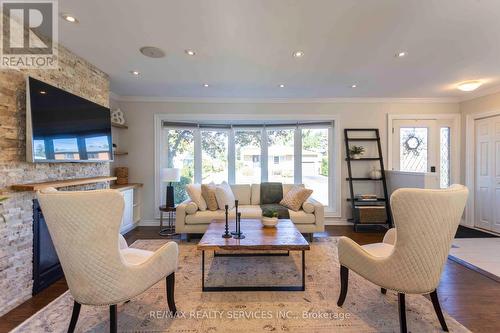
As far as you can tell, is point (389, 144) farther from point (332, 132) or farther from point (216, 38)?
point (216, 38)

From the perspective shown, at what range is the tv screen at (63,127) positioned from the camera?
7.10 ft

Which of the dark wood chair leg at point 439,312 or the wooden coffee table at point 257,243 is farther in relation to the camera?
the wooden coffee table at point 257,243

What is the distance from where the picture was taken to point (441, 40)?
8.10ft

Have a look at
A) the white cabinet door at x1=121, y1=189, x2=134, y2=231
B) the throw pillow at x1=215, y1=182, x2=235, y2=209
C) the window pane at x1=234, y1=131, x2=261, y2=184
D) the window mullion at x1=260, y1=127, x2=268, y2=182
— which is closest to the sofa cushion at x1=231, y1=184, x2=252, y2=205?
the throw pillow at x1=215, y1=182, x2=235, y2=209

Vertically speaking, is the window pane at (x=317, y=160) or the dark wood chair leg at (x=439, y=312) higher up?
the window pane at (x=317, y=160)

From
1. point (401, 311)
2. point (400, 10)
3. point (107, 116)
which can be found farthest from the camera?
point (107, 116)

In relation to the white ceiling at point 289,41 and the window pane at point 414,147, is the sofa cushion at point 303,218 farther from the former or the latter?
the window pane at point 414,147

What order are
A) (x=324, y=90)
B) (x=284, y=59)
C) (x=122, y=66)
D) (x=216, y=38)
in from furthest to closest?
1. (x=324, y=90)
2. (x=122, y=66)
3. (x=284, y=59)
4. (x=216, y=38)

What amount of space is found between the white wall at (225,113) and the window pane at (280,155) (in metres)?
0.44

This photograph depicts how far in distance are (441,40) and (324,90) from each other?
1.85 metres

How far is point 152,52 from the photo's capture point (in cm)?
274

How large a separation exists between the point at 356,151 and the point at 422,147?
4.60 ft

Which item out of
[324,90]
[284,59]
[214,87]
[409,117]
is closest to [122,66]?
[214,87]
